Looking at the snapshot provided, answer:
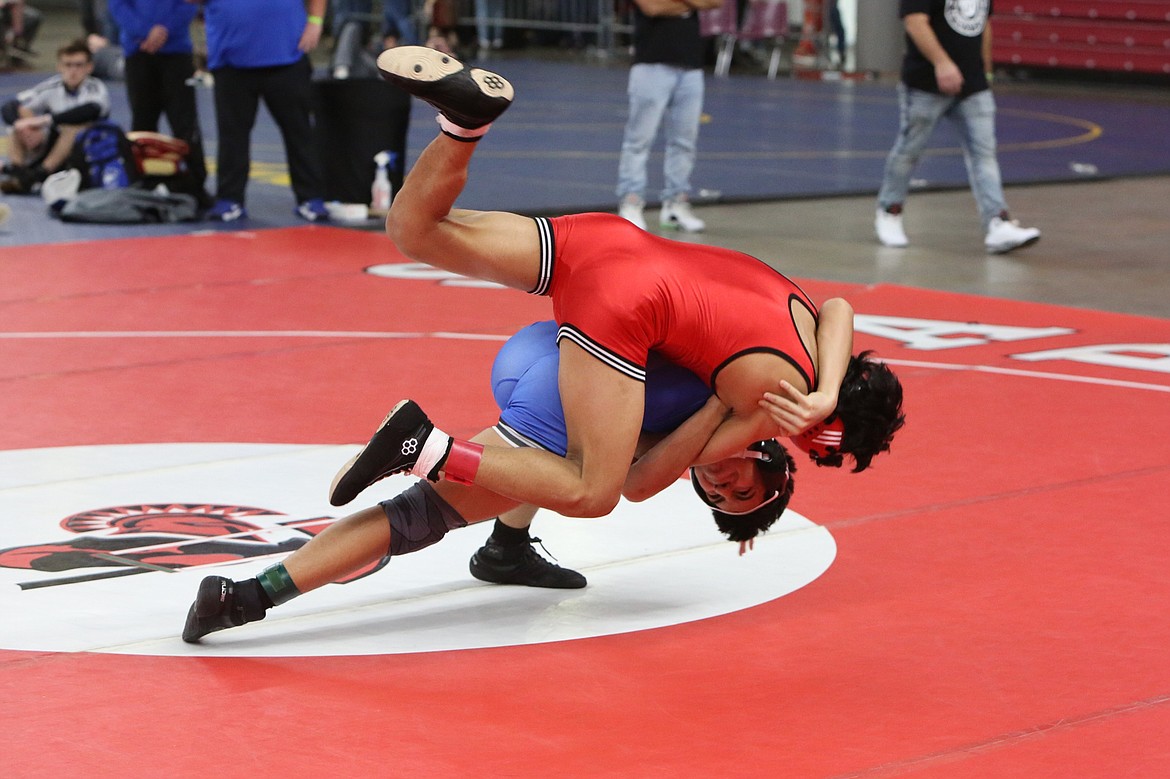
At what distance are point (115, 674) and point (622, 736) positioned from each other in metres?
1.07

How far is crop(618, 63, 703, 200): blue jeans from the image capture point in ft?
30.8

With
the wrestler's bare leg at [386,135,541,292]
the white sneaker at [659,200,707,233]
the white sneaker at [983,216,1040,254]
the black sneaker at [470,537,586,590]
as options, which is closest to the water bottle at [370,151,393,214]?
the white sneaker at [659,200,707,233]

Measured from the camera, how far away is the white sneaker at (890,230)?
9.66 m

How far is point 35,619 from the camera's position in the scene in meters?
3.73

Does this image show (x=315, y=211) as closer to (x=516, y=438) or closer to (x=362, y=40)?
(x=516, y=438)

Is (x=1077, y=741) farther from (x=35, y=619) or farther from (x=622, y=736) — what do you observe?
(x=35, y=619)

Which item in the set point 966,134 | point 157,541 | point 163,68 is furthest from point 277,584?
point 163,68

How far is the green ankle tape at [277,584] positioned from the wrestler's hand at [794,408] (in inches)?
43.0

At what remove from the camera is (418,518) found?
3646mm

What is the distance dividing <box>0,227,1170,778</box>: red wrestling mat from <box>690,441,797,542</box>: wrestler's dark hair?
0.68ft

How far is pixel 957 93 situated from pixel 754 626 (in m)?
5.84

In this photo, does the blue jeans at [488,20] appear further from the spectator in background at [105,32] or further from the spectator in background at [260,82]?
the spectator in background at [260,82]

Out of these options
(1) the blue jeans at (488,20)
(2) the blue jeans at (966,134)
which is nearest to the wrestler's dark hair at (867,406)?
(2) the blue jeans at (966,134)

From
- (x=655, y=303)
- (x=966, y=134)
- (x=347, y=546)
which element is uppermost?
(x=655, y=303)
